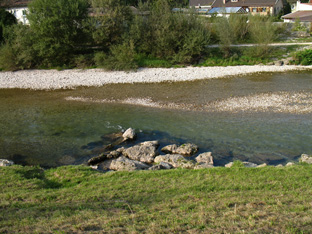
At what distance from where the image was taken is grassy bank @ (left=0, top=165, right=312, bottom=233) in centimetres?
698

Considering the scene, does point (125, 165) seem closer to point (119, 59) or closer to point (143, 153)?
point (143, 153)

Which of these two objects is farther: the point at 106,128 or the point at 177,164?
the point at 106,128

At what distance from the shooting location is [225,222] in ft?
23.2

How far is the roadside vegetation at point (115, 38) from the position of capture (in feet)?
115

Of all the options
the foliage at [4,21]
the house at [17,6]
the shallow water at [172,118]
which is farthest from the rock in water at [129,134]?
the house at [17,6]

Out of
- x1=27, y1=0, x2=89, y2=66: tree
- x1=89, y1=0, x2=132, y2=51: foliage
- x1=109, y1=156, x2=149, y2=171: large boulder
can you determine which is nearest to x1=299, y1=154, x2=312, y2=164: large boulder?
x1=109, y1=156, x2=149, y2=171: large boulder

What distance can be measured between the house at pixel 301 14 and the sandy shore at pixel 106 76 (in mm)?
21299

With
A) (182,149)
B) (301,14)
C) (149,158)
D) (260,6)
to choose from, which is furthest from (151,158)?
(260,6)

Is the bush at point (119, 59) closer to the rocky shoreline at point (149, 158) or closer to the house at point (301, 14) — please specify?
the rocky shoreline at point (149, 158)

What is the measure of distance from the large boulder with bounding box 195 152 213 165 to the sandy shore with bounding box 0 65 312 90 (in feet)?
59.0

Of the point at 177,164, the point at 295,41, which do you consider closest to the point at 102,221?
the point at 177,164

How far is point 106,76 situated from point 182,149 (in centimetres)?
1952

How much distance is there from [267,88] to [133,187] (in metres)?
20.7

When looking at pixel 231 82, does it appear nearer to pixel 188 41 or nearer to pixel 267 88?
pixel 267 88
